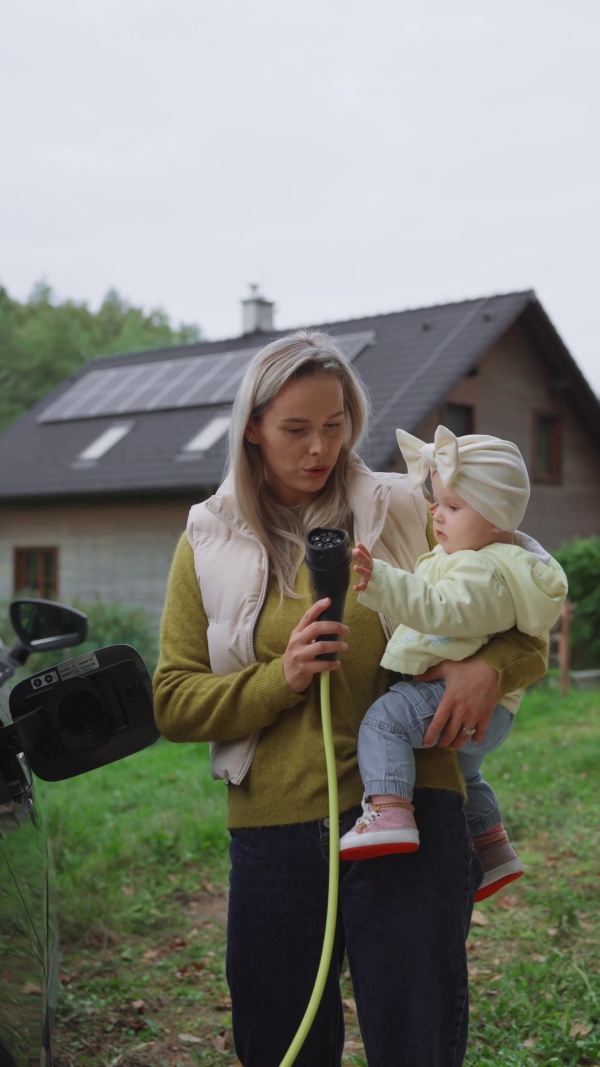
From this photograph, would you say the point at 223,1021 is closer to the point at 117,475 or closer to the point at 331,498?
the point at 331,498

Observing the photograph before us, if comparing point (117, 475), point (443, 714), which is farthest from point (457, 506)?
point (117, 475)

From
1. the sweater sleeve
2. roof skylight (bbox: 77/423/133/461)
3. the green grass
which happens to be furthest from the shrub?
the sweater sleeve

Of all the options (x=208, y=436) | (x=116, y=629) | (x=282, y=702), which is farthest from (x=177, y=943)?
(x=208, y=436)

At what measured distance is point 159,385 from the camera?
21.5 metres

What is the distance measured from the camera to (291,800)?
7.46 feet

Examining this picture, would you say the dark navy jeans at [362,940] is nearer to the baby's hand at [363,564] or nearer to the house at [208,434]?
the baby's hand at [363,564]

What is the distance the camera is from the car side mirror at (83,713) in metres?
2.03

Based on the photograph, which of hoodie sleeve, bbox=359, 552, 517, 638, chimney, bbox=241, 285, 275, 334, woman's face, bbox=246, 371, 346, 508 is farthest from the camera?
chimney, bbox=241, 285, 275, 334

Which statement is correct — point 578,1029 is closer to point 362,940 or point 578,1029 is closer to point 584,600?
point 362,940

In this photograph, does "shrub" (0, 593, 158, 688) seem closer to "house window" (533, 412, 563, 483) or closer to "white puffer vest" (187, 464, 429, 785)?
"house window" (533, 412, 563, 483)

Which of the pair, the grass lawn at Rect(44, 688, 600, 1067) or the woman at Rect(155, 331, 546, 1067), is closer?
the woman at Rect(155, 331, 546, 1067)

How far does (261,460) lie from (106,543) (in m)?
16.7

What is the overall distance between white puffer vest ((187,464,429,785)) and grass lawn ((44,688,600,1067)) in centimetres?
181

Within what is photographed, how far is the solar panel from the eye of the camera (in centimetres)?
1977
